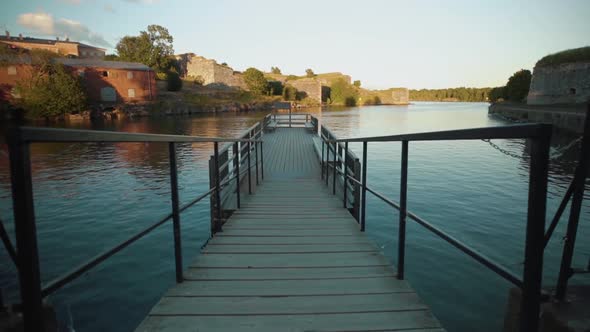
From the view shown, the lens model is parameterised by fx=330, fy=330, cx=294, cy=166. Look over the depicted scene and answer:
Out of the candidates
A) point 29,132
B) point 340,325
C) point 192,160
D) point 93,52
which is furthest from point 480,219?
point 93,52

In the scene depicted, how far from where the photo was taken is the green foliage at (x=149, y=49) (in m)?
61.3

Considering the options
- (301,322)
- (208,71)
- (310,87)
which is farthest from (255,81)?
(301,322)

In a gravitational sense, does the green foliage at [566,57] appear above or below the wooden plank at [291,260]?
above

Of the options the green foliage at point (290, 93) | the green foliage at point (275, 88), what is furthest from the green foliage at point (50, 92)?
the green foliage at point (290, 93)

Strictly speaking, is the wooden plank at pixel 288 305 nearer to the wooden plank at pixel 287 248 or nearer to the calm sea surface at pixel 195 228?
the wooden plank at pixel 287 248

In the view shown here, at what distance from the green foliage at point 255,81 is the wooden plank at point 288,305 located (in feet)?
229

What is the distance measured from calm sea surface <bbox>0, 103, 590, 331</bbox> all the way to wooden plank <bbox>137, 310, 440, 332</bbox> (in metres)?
1.24

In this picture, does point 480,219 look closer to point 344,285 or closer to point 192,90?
point 344,285

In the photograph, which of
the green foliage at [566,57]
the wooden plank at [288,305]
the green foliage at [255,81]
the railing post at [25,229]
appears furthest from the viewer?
the green foliage at [255,81]

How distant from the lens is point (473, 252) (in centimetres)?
165

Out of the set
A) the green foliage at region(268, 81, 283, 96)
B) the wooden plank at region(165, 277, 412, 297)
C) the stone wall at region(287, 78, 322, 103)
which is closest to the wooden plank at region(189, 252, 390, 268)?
the wooden plank at region(165, 277, 412, 297)

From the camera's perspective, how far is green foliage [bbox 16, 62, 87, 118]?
3362cm

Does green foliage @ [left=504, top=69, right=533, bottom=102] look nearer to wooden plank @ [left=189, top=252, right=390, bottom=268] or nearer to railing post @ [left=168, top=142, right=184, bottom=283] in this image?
wooden plank @ [left=189, top=252, right=390, bottom=268]

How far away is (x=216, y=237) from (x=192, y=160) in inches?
456
